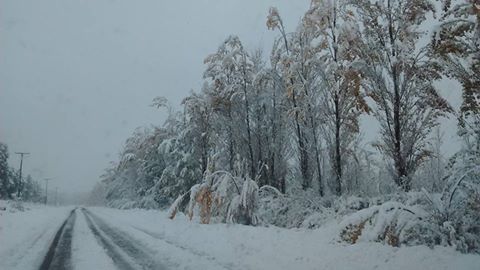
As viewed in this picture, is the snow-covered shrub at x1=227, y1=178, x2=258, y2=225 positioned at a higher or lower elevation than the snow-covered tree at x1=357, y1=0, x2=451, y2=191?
lower

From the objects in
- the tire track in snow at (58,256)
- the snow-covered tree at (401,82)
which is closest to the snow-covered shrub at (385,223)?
the snow-covered tree at (401,82)

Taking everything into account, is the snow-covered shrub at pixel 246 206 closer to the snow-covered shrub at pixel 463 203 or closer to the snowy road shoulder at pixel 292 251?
the snowy road shoulder at pixel 292 251

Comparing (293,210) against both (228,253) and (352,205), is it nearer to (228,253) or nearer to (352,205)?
(352,205)

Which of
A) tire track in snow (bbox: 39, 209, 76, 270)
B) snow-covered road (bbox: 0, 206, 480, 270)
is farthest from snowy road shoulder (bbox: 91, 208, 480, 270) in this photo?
tire track in snow (bbox: 39, 209, 76, 270)

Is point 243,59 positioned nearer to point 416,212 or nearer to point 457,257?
point 416,212

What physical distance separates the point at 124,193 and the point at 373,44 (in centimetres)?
3958

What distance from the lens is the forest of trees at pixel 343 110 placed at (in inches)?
328

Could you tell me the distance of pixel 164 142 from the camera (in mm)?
32812

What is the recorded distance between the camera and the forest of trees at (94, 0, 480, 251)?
27.3 ft

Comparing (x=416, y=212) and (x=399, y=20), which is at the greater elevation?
(x=399, y=20)

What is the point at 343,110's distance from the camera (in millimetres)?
14273

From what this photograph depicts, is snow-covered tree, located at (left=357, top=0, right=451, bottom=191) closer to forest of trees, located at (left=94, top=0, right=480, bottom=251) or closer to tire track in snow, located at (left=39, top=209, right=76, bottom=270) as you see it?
forest of trees, located at (left=94, top=0, right=480, bottom=251)

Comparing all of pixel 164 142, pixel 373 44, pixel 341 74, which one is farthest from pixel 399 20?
pixel 164 142

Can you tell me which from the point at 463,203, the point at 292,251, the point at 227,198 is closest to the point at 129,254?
the point at 292,251
